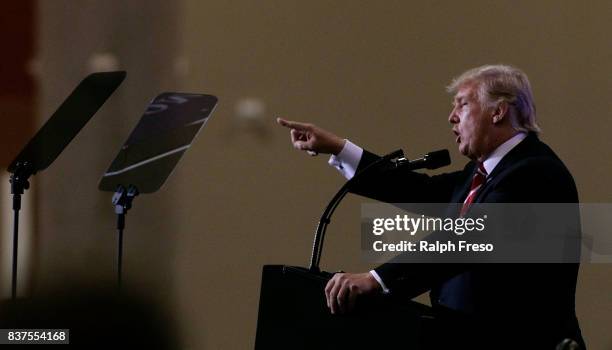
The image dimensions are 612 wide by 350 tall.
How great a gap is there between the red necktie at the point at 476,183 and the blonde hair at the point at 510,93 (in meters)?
0.14

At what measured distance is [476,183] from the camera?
238 centimetres

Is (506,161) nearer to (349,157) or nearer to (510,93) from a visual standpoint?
(510,93)

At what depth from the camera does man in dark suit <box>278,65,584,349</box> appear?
6.16 ft

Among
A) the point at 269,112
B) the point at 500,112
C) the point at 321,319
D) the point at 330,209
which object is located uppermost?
the point at 269,112

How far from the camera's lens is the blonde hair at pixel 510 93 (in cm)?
234

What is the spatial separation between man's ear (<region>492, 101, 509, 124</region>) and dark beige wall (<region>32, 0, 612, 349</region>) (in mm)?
1436

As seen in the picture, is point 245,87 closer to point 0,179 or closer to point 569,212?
point 0,179

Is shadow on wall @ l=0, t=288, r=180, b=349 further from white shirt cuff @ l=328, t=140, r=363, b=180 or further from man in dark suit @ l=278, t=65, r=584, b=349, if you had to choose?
white shirt cuff @ l=328, t=140, r=363, b=180

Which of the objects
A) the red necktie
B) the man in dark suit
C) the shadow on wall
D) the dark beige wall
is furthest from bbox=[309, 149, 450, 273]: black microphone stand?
the dark beige wall

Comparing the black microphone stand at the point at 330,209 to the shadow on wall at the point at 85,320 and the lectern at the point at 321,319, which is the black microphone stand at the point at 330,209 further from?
the shadow on wall at the point at 85,320

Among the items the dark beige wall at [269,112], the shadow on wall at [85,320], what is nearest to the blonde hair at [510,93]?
the shadow on wall at [85,320]

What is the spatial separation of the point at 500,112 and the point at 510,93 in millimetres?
57

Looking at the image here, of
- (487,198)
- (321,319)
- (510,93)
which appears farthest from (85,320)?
(510,93)

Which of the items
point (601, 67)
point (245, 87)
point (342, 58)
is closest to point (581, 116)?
point (601, 67)
